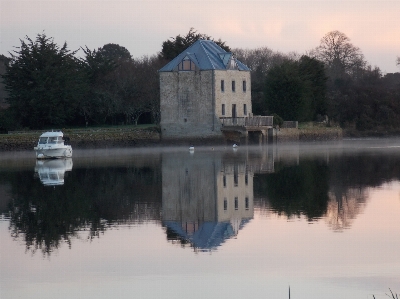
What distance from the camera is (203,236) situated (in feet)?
55.1

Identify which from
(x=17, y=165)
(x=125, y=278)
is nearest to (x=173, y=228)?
(x=125, y=278)

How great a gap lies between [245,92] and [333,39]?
39158 mm

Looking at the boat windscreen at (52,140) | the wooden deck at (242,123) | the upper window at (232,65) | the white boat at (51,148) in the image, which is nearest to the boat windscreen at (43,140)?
the white boat at (51,148)

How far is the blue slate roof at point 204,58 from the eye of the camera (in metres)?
60.8

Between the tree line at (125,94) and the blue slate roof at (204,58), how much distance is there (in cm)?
580

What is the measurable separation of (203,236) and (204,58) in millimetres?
45048

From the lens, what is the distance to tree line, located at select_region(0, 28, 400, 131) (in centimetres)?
6281

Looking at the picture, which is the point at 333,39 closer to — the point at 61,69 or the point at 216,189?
the point at 61,69

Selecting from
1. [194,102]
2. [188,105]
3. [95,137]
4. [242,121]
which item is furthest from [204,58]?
[95,137]

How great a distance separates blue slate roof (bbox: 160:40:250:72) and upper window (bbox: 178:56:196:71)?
0.20 m

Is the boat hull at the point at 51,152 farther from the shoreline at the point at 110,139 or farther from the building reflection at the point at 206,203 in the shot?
the building reflection at the point at 206,203

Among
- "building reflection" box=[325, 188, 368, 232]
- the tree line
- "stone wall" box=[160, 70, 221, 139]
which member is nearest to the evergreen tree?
the tree line

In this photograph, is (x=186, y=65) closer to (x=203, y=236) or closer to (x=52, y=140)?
(x=52, y=140)

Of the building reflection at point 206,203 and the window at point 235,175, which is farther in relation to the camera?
the window at point 235,175
